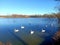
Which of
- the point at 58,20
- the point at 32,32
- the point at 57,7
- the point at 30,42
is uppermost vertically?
the point at 57,7

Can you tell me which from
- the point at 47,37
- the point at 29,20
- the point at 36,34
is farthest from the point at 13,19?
the point at 47,37

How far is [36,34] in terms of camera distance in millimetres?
4293

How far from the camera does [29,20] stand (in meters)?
4.09

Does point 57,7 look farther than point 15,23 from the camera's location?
Yes

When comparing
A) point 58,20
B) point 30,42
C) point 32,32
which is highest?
point 58,20

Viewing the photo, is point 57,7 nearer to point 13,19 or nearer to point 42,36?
point 42,36

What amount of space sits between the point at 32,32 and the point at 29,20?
1.24 ft

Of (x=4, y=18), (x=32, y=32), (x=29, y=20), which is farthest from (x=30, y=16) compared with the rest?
(x=4, y=18)

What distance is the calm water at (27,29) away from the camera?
4062 millimetres

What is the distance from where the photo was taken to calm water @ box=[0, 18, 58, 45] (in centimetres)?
406

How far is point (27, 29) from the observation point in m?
4.22

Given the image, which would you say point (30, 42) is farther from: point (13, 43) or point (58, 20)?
point (58, 20)

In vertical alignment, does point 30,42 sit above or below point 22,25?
below

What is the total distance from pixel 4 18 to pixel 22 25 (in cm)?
56
